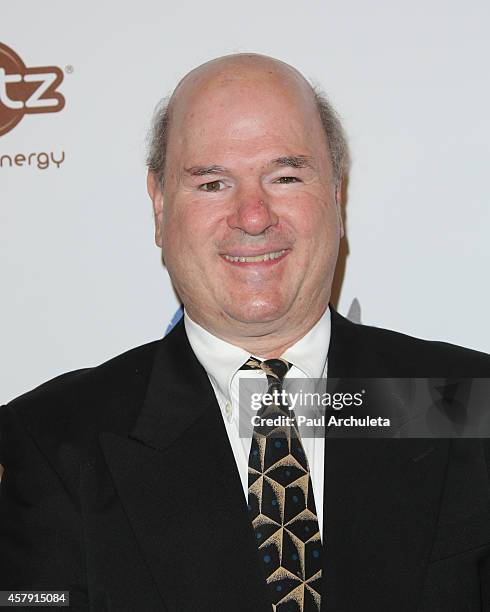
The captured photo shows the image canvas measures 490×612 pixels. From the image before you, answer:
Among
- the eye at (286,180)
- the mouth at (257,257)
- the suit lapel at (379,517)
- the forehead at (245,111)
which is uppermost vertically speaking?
the forehead at (245,111)

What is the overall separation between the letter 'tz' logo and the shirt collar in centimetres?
63

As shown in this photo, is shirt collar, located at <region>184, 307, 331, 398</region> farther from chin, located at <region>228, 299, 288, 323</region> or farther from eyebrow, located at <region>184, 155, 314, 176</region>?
eyebrow, located at <region>184, 155, 314, 176</region>

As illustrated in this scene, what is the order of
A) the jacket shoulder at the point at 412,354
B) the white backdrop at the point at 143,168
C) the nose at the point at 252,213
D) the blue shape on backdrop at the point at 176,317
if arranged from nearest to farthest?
the nose at the point at 252,213
the jacket shoulder at the point at 412,354
the white backdrop at the point at 143,168
the blue shape on backdrop at the point at 176,317

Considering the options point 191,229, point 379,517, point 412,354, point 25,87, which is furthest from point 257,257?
point 25,87

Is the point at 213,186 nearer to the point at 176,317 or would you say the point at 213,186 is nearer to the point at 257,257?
the point at 257,257

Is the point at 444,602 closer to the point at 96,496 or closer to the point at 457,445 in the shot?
the point at 457,445

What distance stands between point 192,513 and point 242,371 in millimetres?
267

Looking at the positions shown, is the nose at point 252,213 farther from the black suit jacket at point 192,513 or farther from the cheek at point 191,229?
the black suit jacket at point 192,513

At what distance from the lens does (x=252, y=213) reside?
5.11 ft

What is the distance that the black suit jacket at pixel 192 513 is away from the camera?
4.73 feet

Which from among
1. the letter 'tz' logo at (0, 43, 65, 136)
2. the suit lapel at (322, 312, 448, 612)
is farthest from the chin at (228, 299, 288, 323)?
the letter 'tz' logo at (0, 43, 65, 136)

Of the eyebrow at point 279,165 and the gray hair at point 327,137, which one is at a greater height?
the gray hair at point 327,137

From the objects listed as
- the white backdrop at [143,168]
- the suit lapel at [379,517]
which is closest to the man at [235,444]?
the suit lapel at [379,517]

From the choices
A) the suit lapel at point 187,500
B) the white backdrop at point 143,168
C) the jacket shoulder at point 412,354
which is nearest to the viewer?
the suit lapel at point 187,500
